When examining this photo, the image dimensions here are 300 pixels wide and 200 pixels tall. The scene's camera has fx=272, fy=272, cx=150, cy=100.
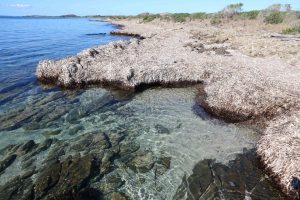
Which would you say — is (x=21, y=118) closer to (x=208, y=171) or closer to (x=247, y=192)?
(x=208, y=171)

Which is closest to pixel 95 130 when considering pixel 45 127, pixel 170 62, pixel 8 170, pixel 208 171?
pixel 45 127

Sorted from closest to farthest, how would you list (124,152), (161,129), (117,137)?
(124,152), (117,137), (161,129)

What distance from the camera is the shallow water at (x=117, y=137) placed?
13055mm

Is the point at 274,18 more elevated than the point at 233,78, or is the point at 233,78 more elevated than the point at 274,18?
Answer: the point at 274,18

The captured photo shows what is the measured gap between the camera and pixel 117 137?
1673cm

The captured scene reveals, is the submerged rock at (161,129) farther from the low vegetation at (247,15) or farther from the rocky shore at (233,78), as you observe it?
the low vegetation at (247,15)

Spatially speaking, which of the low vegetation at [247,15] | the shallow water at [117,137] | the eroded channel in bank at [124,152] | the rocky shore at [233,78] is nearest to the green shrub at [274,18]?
the low vegetation at [247,15]

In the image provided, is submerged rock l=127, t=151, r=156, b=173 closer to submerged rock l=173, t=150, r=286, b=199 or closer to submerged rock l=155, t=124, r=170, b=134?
submerged rock l=173, t=150, r=286, b=199

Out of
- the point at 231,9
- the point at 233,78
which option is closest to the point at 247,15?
the point at 231,9

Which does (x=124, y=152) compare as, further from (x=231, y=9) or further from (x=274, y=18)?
(x=231, y=9)

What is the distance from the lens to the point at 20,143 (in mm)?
15891

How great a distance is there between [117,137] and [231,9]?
10036cm

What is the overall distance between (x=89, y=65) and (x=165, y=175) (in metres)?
16.3

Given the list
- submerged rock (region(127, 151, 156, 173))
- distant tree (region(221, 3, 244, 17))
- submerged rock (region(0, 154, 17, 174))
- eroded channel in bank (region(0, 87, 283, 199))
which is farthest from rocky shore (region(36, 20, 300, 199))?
distant tree (region(221, 3, 244, 17))
